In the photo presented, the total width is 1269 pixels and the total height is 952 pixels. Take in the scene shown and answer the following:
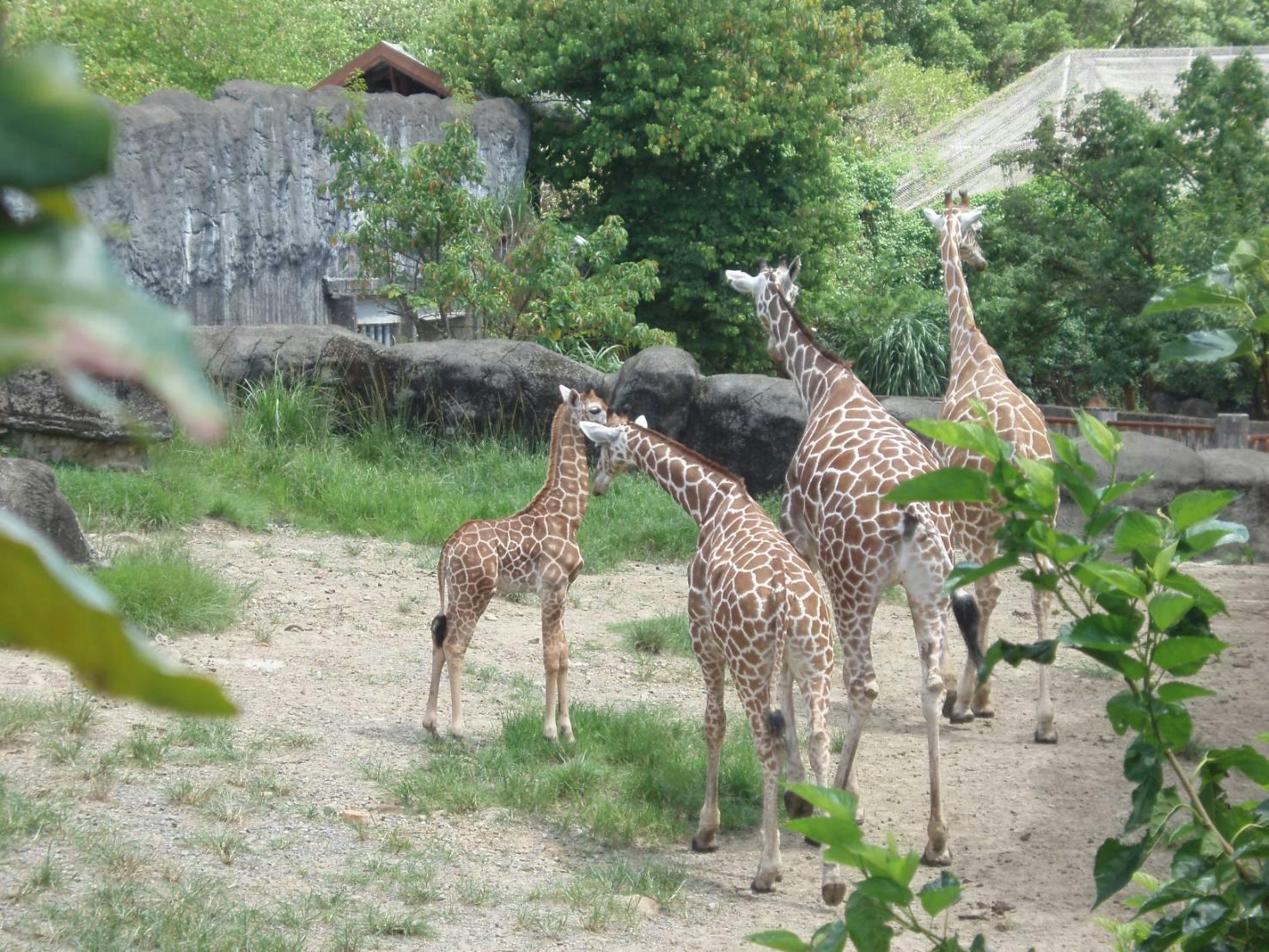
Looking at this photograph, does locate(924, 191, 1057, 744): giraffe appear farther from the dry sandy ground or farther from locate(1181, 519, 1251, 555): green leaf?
locate(1181, 519, 1251, 555): green leaf

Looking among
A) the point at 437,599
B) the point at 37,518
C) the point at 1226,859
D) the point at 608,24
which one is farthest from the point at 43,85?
the point at 608,24

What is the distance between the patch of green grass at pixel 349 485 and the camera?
373 inches

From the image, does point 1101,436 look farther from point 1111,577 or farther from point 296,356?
point 296,356

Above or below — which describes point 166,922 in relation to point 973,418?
below


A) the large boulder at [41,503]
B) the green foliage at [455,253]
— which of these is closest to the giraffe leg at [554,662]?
the large boulder at [41,503]

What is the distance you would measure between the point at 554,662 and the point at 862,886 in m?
4.49

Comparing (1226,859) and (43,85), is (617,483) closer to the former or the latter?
(1226,859)

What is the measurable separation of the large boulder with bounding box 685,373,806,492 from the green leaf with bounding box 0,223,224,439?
415 inches

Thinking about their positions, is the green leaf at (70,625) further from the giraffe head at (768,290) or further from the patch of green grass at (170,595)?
the patch of green grass at (170,595)

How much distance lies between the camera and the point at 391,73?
1905 centimetres

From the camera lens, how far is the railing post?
1196 cm

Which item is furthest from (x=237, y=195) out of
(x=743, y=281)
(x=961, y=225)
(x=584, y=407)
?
(x=584, y=407)

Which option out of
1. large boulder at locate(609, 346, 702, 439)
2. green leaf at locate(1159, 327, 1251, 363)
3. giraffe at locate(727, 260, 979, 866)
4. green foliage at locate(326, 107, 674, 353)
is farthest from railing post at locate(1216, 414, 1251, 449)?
green leaf at locate(1159, 327, 1251, 363)

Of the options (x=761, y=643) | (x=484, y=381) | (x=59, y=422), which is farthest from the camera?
(x=484, y=381)
